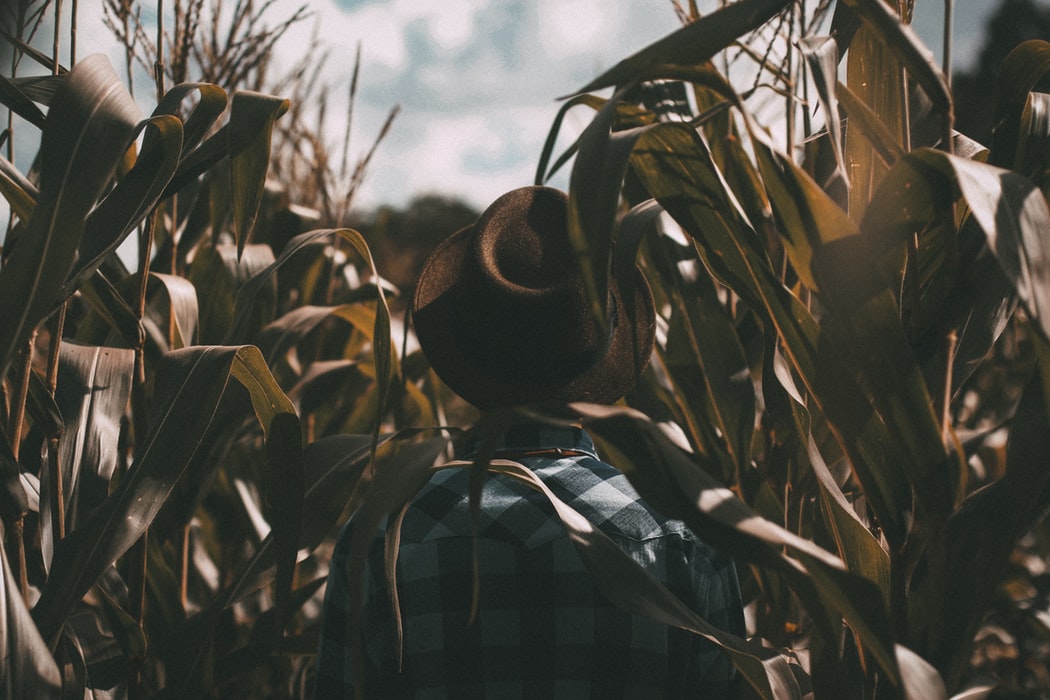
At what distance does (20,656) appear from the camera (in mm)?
440

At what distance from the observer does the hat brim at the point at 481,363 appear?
70cm

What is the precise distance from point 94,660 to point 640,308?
2.16 ft

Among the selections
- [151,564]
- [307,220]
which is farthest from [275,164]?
[151,564]

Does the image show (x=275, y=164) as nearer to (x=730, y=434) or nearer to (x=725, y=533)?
(x=730, y=434)

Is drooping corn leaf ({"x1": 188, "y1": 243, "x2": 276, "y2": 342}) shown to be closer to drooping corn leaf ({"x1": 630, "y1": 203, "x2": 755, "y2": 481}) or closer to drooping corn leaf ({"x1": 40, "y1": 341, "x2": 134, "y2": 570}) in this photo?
drooping corn leaf ({"x1": 40, "y1": 341, "x2": 134, "y2": 570})

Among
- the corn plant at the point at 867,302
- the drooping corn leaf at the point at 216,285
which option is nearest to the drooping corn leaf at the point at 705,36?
the corn plant at the point at 867,302

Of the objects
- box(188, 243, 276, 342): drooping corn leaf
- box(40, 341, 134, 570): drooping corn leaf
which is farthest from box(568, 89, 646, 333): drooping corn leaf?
box(188, 243, 276, 342): drooping corn leaf

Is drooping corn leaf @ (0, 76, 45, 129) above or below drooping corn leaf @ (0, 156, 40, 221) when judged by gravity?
above

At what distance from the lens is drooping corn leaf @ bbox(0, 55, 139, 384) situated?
469 mm

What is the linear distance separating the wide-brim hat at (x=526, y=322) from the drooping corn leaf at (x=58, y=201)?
0.30m

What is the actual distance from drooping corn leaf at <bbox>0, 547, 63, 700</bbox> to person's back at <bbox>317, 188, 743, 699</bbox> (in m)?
0.26

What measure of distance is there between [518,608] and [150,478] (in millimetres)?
322

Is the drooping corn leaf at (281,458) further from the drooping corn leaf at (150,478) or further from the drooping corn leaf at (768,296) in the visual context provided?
the drooping corn leaf at (768,296)

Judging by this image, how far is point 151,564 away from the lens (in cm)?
85
